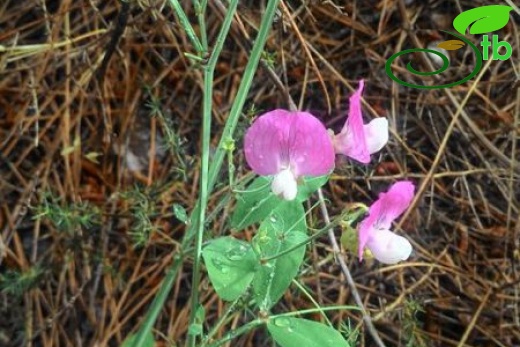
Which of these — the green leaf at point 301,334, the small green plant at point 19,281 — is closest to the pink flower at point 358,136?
the green leaf at point 301,334

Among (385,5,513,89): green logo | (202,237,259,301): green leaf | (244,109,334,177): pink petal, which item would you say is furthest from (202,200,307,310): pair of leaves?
(385,5,513,89): green logo

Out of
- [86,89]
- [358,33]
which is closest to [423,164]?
[358,33]

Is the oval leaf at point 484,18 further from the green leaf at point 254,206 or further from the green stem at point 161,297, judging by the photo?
the green stem at point 161,297

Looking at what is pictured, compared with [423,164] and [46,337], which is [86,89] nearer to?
[46,337]

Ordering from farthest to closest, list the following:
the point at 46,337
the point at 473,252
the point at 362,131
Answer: the point at 473,252
the point at 46,337
the point at 362,131

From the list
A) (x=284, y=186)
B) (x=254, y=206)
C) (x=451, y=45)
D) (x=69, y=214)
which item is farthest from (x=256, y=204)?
(x=451, y=45)
